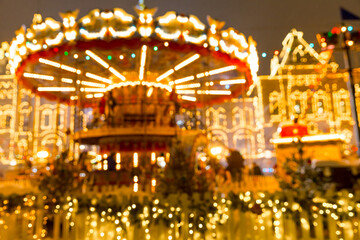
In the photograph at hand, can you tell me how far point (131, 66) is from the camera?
11.9 meters

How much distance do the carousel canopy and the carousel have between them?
3 centimetres

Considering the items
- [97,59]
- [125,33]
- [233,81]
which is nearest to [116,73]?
[97,59]

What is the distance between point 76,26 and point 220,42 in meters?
4.08

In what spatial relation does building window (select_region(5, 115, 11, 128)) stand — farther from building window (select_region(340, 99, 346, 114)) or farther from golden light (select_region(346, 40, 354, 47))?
building window (select_region(340, 99, 346, 114))

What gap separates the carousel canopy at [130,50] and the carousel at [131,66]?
0.09 ft

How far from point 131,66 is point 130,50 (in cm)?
193

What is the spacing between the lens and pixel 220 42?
29.5 feet

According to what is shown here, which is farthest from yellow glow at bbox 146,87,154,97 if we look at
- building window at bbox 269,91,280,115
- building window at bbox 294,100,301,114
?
building window at bbox 294,100,301,114

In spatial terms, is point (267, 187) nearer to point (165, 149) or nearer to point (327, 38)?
point (165, 149)

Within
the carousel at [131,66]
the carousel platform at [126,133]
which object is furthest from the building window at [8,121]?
the carousel platform at [126,133]

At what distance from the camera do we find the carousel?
828 cm

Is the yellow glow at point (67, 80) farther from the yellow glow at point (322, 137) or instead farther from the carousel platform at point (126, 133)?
the yellow glow at point (322, 137)

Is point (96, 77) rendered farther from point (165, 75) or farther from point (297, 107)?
point (297, 107)

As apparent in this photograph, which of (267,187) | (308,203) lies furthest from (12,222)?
(267,187)
